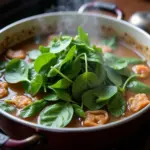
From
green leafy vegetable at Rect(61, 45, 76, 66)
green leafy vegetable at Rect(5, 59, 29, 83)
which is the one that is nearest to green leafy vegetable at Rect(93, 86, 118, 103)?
green leafy vegetable at Rect(61, 45, 76, 66)

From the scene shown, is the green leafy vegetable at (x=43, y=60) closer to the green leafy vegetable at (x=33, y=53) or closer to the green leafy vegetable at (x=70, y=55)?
the green leafy vegetable at (x=70, y=55)

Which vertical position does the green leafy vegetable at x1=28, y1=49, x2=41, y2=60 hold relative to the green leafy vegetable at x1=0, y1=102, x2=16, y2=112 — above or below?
above

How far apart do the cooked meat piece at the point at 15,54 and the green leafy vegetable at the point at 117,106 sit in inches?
14.3

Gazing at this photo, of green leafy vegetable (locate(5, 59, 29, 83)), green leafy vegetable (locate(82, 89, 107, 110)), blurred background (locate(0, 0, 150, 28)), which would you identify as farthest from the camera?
blurred background (locate(0, 0, 150, 28))

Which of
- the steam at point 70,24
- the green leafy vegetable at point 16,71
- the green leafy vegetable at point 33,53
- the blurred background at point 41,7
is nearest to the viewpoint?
the green leafy vegetable at point 16,71

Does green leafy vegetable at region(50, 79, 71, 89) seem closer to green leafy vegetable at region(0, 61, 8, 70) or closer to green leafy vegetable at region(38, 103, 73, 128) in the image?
green leafy vegetable at region(38, 103, 73, 128)

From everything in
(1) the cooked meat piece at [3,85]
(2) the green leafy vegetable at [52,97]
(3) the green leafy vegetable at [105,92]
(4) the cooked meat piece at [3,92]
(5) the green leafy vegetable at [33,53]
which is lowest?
(3) the green leafy vegetable at [105,92]

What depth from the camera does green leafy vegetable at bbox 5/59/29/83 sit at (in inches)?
38.0

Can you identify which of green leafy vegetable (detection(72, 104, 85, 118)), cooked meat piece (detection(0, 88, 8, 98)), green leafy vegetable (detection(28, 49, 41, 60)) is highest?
green leafy vegetable (detection(28, 49, 41, 60))

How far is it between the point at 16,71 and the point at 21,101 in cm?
12

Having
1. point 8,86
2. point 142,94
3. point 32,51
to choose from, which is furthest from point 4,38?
point 142,94

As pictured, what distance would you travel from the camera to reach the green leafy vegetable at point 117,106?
2.88 ft

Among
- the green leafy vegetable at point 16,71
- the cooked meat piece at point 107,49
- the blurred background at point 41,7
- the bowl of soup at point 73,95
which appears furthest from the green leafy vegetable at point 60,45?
the blurred background at point 41,7

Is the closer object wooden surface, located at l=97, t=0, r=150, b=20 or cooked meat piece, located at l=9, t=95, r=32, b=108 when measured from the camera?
cooked meat piece, located at l=9, t=95, r=32, b=108
